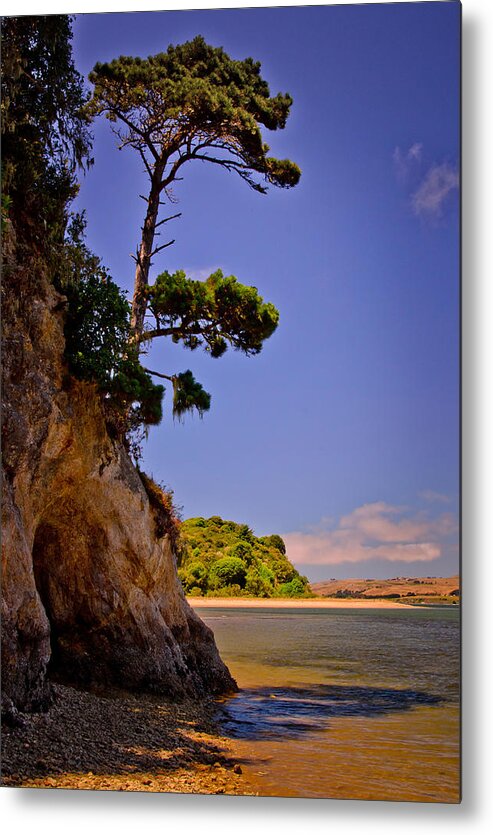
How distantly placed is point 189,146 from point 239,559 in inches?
138

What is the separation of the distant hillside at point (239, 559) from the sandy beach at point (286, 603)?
61 millimetres

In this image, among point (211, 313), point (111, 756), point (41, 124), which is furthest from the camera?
point (211, 313)

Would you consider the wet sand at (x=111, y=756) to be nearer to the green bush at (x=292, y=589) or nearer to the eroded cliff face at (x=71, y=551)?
the eroded cliff face at (x=71, y=551)

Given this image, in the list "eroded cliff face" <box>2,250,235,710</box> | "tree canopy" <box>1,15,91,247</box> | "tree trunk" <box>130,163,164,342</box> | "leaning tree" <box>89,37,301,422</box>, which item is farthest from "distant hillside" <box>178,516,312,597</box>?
"tree canopy" <box>1,15,91,247</box>

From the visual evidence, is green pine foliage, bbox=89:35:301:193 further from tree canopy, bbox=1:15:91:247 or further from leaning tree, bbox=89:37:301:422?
tree canopy, bbox=1:15:91:247

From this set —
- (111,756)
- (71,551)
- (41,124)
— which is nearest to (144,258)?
(41,124)

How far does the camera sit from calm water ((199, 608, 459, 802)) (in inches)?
229

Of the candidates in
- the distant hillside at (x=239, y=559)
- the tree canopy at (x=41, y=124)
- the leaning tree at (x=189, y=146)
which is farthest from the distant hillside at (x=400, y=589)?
the tree canopy at (x=41, y=124)

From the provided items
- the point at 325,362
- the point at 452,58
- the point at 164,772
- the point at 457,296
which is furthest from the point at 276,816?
the point at 452,58

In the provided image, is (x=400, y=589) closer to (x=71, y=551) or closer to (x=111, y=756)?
(x=111, y=756)

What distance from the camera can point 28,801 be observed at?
6.18 metres

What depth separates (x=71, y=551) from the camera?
25.4 ft

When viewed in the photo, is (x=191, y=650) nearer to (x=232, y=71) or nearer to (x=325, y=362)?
(x=325, y=362)

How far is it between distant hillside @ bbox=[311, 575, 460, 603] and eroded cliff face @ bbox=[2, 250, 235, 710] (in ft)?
5.90
